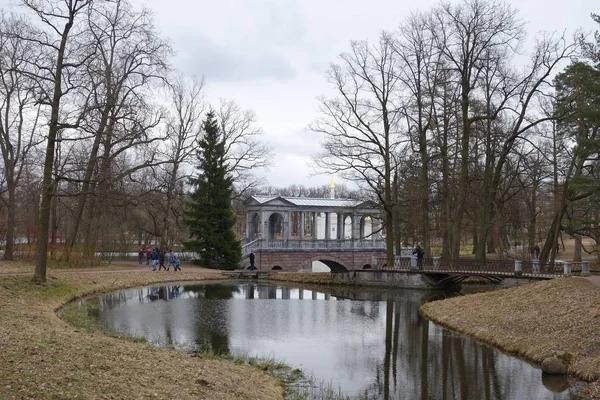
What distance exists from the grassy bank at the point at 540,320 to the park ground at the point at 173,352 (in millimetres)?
30

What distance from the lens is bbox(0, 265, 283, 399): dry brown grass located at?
295 inches

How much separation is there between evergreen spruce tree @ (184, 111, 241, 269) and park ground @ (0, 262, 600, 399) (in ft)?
51.8

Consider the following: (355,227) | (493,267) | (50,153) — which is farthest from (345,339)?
(355,227)

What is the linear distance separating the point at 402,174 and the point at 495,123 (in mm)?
5703

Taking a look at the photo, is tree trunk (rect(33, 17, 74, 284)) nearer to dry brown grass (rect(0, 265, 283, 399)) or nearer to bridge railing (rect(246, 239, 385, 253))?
dry brown grass (rect(0, 265, 283, 399))

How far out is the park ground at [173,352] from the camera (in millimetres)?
8000

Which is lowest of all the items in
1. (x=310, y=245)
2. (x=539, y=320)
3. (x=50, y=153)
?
(x=539, y=320)

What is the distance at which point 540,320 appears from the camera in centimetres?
1627

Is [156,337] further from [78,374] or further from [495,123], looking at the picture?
[495,123]

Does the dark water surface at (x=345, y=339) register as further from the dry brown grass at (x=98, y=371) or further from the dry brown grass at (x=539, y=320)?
the dry brown grass at (x=98, y=371)

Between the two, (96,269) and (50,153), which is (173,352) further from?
(96,269)

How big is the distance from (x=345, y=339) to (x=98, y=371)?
9285mm

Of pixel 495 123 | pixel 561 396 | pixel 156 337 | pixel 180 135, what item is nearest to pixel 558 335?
pixel 561 396

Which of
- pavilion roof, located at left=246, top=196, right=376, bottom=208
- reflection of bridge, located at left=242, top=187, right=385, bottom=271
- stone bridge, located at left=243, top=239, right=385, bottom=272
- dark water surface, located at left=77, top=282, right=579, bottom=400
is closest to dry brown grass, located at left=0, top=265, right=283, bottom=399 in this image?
dark water surface, located at left=77, top=282, right=579, bottom=400
